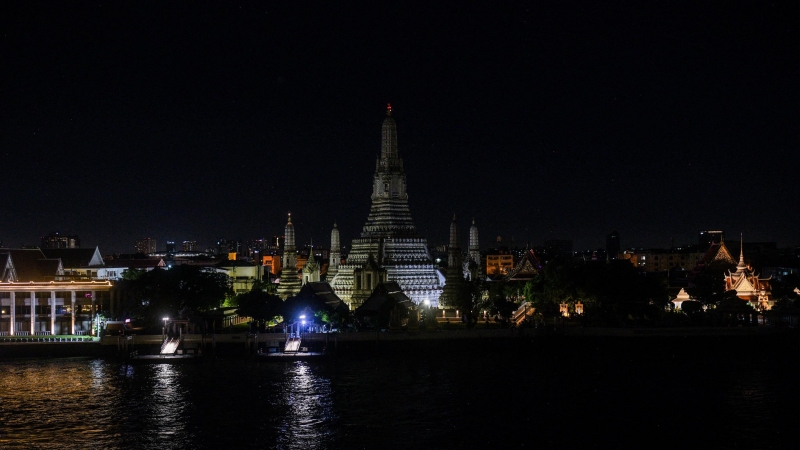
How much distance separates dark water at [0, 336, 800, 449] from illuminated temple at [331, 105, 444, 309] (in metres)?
19.2

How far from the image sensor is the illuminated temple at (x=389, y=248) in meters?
74.6

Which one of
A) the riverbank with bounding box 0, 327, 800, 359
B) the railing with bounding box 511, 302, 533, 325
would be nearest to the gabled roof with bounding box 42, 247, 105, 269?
the riverbank with bounding box 0, 327, 800, 359

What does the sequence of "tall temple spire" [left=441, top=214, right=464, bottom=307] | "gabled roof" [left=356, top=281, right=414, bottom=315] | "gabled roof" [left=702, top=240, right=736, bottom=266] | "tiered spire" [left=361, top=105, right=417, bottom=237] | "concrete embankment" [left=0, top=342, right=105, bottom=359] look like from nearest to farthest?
1. "concrete embankment" [left=0, top=342, right=105, bottom=359]
2. "gabled roof" [left=356, top=281, right=414, bottom=315]
3. "tall temple spire" [left=441, top=214, right=464, bottom=307]
4. "tiered spire" [left=361, top=105, right=417, bottom=237]
5. "gabled roof" [left=702, top=240, right=736, bottom=266]

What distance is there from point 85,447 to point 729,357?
39776 mm

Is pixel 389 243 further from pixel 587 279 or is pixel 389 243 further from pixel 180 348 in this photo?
pixel 180 348

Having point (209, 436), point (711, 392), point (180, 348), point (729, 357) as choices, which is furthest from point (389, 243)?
point (209, 436)

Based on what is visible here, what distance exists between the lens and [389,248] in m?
77.1

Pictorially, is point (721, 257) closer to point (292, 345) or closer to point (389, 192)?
point (389, 192)

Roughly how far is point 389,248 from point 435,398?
119 feet

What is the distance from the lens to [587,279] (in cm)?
6325

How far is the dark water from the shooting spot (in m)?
34.6

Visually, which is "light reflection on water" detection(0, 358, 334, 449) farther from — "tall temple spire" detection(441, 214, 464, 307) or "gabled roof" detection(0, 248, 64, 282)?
"tall temple spire" detection(441, 214, 464, 307)

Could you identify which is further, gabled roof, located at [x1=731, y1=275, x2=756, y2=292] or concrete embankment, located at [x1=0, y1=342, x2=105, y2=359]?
gabled roof, located at [x1=731, y1=275, x2=756, y2=292]

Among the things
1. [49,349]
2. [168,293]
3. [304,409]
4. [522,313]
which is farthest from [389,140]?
[304,409]
